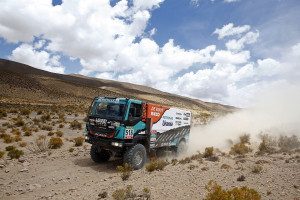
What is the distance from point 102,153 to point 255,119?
26.8m

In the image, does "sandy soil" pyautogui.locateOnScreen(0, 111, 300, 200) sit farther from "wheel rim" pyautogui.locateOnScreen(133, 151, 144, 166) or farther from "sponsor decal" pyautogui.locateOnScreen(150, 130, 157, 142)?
"sponsor decal" pyautogui.locateOnScreen(150, 130, 157, 142)

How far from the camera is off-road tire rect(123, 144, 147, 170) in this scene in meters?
8.20

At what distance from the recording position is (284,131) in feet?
66.4

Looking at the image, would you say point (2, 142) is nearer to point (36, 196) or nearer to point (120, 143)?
point (36, 196)

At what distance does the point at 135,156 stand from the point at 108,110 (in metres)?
2.43

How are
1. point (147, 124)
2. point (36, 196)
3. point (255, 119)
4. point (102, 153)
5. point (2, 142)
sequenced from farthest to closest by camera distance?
point (255, 119), point (2, 142), point (102, 153), point (147, 124), point (36, 196)

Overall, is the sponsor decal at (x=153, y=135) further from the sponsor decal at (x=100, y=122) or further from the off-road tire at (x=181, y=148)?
the off-road tire at (x=181, y=148)

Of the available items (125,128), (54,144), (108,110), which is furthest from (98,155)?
(54,144)

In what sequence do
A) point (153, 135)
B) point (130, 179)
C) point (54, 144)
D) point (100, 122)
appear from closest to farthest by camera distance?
1. point (130, 179)
2. point (100, 122)
3. point (153, 135)
4. point (54, 144)

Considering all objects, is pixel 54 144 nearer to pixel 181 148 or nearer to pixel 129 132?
pixel 129 132

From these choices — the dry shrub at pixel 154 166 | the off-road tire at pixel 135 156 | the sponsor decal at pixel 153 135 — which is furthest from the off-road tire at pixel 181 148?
the dry shrub at pixel 154 166

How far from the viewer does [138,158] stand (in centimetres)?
875

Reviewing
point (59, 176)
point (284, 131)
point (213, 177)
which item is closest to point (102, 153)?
point (59, 176)

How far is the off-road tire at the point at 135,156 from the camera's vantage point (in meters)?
8.20
